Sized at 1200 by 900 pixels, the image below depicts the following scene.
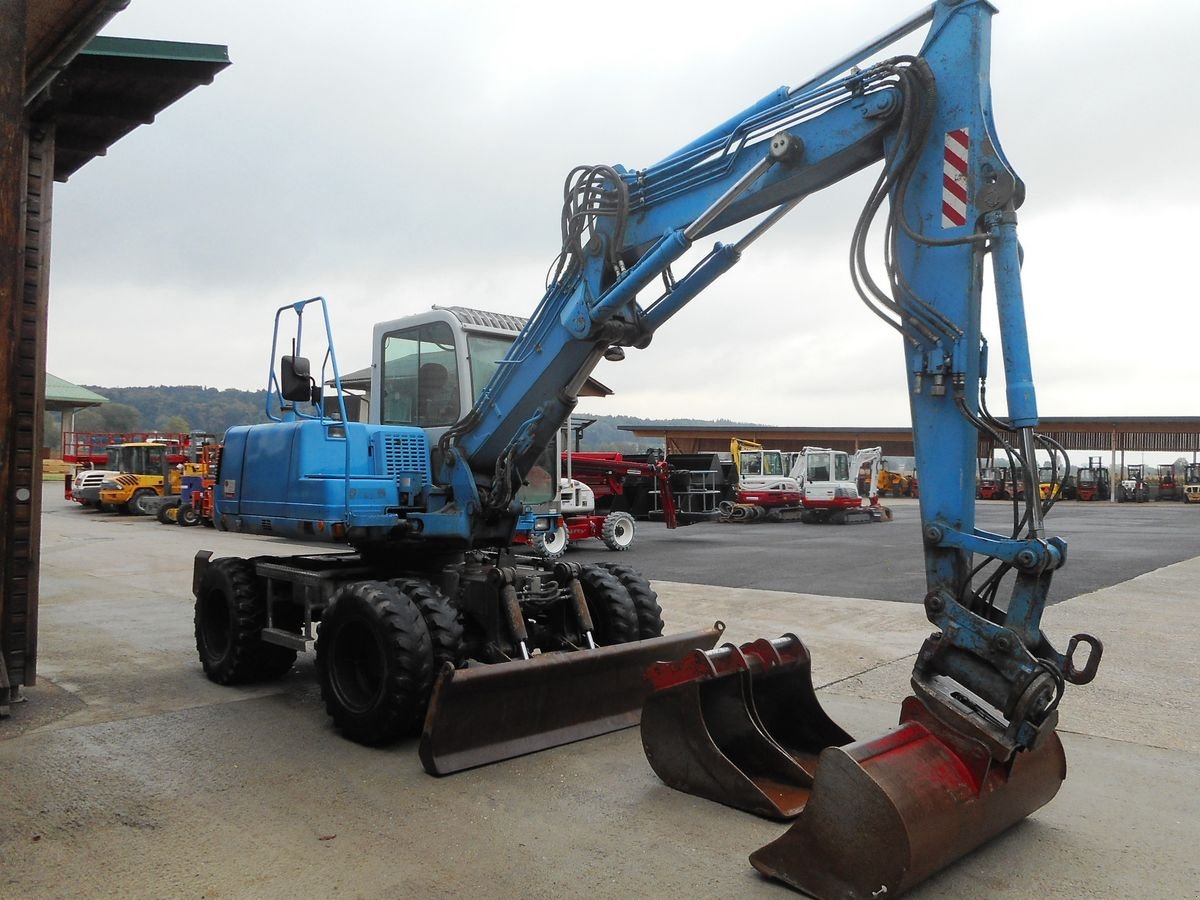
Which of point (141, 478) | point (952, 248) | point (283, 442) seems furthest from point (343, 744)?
point (141, 478)

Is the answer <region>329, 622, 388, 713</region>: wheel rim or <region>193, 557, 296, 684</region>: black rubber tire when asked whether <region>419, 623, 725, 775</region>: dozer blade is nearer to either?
<region>329, 622, 388, 713</region>: wheel rim

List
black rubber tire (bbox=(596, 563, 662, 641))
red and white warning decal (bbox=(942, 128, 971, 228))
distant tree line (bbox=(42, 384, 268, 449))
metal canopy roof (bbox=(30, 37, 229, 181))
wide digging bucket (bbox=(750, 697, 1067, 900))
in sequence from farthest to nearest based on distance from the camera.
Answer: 1. distant tree line (bbox=(42, 384, 268, 449))
2. black rubber tire (bbox=(596, 563, 662, 641))
3. metal canopy roof (bbox=(30, 37, 229, 181))
4. red and white warning decal (bbox=(942, 128, 971, 228))
5. wide digging bucket (bbox=(750, 697, 1067, 900))

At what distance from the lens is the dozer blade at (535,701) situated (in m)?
4.89

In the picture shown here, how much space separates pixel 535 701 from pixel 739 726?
1.22 m

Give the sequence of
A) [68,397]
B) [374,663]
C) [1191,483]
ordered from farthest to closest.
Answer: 1. [68,397]
2. [1191,483]
3. [374,663]

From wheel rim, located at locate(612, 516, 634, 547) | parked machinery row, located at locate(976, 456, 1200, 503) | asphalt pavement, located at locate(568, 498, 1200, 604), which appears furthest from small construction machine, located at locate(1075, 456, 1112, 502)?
wheel rim, located at locate(612, 516, 634, 547)

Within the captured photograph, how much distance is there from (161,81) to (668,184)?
12.7ft

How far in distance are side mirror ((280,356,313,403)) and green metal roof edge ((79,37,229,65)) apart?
2259 mm

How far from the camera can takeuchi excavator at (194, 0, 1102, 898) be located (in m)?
3.75

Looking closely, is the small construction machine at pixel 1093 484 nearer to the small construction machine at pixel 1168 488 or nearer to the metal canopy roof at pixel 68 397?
the small construction machine at pixel 1168 488

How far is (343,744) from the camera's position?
5.46 m

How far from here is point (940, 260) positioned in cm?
424

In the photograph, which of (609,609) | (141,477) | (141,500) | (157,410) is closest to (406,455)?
(609,609)

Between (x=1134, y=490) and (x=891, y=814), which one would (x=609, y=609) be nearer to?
(x=891, y=814)
